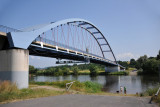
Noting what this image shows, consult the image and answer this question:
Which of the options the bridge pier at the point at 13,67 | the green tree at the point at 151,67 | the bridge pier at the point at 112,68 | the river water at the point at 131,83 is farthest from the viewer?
the bridge pier at the point at 112,68

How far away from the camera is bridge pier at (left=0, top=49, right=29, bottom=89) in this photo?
1202 cm

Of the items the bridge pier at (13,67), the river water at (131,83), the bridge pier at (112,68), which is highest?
the bridge pier at (13,67)

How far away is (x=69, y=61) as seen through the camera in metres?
32.5

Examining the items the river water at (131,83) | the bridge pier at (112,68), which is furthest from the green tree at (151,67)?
the river water at (131,83)

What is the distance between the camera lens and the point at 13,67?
1205cm

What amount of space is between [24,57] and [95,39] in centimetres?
3820

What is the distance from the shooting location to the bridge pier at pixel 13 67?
12016 mm

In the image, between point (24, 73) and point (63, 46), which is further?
point (63, 46)

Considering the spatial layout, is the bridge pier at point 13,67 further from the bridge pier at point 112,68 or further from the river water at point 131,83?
the bridge pier at point 112,68

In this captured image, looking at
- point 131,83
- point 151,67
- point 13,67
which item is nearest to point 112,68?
point 151,67

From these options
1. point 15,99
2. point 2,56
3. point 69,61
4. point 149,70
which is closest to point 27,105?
point 15,99

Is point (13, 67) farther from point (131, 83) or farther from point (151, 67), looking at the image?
point (151, 67)

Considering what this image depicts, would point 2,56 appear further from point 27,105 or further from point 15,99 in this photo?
point 27,105

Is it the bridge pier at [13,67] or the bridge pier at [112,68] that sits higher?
the bridge pier at [13,67]
